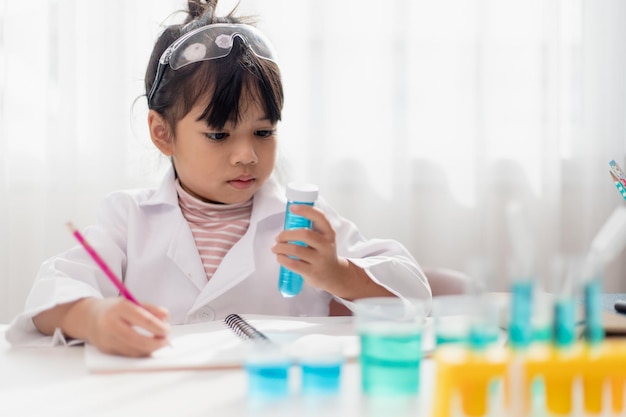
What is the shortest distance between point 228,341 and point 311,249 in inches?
7.4

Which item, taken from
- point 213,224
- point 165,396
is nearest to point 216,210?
point 213,224

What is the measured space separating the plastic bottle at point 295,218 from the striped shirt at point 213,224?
0.28m

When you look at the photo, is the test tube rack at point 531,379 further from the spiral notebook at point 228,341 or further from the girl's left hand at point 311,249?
the girl's left hand at point 311,249

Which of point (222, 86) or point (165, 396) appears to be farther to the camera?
point (222, 86)

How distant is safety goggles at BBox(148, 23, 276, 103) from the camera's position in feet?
4.28

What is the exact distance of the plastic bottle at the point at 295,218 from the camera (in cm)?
99

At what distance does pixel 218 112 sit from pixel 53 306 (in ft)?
1.52

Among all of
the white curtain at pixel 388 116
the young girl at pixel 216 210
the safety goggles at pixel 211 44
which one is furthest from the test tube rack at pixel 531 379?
the white curtain at pixel 388 116

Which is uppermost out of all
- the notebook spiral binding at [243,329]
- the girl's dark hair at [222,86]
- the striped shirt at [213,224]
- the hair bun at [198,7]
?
the hair bun at [198,7]

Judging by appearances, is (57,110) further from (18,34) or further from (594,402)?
(594,402)

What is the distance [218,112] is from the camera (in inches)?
50.9

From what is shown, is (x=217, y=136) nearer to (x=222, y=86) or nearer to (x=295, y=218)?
(x=222, y=86)

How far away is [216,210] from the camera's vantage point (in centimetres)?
140

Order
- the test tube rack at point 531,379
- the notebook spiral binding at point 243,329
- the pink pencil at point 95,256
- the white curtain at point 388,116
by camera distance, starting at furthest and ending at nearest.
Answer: the white curtain at point 388,116 < the notebook spiral binding at point 243,329 < the pink pencil at point 95,256 < the test tube rack at point 531,379
